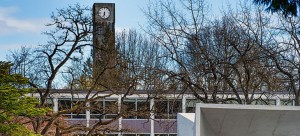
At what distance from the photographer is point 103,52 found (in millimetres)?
20859

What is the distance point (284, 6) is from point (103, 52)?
14.8 metres

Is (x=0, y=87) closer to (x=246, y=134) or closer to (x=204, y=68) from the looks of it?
(x=246, y=134)

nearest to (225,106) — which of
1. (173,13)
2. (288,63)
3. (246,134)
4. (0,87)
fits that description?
(246,134)

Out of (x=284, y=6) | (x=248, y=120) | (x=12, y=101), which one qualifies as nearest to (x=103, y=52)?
(x=12, y=101)

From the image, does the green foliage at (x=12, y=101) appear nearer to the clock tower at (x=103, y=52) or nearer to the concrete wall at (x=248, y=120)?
the concrete wall at (x=248, y=120)

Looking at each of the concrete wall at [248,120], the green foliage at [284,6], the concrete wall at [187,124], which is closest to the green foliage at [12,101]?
the concrete wall at [187,124]

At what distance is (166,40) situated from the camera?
20.6m

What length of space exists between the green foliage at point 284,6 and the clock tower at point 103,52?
1085cm

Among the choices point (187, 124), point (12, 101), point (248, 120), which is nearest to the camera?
point (248, 120)

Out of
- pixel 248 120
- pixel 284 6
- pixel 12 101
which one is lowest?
pixel 248 120

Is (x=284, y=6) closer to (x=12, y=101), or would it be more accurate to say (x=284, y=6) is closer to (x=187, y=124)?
(x=187, y=124)

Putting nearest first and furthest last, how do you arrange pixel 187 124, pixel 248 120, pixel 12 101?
pixel 248 120
pixel 12 101
pixel 187 124

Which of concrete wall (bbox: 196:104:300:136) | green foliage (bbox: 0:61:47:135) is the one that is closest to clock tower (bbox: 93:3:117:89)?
green foliage (bbox: 0:61:47:135)

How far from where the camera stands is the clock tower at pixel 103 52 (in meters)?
17.8
